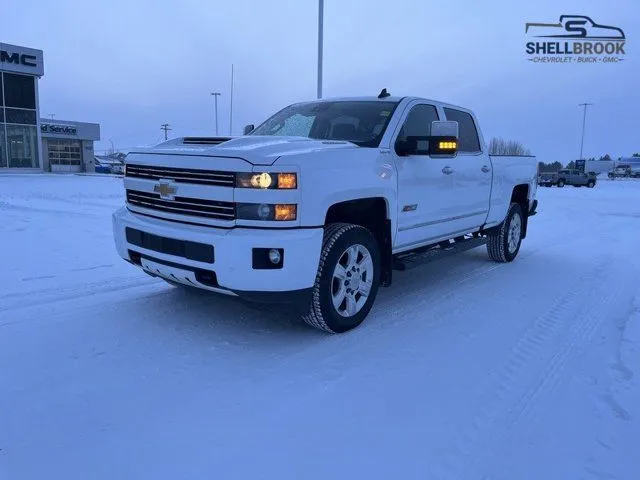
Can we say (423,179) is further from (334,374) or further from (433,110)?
(334,374)

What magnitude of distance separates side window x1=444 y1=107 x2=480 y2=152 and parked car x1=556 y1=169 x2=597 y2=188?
36.5m


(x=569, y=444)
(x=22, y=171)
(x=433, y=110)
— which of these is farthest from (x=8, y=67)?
(x=569, y=444)

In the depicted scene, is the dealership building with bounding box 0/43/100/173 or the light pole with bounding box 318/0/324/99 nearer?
the light pole with bounding box 318/0/324/99

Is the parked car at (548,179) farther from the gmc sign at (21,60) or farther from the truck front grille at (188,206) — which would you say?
the truck front grille at (188,206)

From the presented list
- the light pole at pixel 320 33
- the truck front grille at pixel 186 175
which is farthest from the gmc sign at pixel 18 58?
the truck front grille at pixel 186 175

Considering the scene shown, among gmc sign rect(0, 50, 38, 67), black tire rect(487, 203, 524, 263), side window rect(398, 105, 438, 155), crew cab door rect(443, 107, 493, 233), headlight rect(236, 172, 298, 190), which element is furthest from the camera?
gmc sign rect(0, 50, 38, 67)

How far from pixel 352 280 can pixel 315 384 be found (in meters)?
1.11

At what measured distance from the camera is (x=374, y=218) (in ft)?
14.1

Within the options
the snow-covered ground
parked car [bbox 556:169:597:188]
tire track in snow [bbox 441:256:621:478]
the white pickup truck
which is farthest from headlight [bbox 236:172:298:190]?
parked car [bbox 556:169:597:188]

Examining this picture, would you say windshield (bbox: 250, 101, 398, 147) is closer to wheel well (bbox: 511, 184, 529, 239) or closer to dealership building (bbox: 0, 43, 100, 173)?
wheel well (bbox: 511, 184, 529, 239)

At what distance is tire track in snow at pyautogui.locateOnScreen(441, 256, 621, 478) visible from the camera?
245cm

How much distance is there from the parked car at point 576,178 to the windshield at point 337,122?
38.0m

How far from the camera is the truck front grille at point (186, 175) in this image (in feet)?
11.2

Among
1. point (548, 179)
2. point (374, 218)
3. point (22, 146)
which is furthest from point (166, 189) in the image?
point (548, 179)
